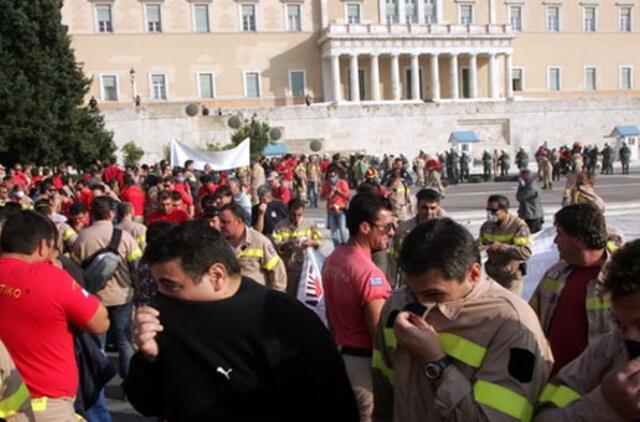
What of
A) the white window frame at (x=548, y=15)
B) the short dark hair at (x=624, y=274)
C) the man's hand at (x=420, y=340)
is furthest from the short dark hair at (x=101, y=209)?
the white window frame at (x=548, y=15)

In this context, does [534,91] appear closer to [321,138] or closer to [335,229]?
[321,138]

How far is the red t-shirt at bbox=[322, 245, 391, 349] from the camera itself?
360 cm

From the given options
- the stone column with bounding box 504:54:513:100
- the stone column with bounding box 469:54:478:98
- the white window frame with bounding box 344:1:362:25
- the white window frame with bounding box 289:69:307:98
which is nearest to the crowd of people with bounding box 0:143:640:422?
the white window frame with bounding box 289:69:307:98

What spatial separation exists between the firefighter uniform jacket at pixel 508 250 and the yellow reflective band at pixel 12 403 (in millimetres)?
4052

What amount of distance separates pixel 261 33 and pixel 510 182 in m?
30.5

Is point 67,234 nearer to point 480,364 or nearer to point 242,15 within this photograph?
point 480,364

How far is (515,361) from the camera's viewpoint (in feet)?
7.02

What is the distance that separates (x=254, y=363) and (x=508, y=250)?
3.97 metres

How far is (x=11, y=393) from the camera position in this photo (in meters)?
2.81

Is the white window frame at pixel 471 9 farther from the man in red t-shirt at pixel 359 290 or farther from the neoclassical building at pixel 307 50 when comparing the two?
the man in red t-shirt at pixel 359 290

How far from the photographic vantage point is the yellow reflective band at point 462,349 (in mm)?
2184

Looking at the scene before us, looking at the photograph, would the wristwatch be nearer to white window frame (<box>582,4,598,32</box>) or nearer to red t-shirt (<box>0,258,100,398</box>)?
red t-shirt (<box>0,258,100,398</box>)

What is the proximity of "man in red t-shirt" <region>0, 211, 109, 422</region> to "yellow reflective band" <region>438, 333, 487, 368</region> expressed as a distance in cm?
189

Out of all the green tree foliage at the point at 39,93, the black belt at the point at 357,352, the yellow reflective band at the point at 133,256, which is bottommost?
the black belt at the point at 357,352
